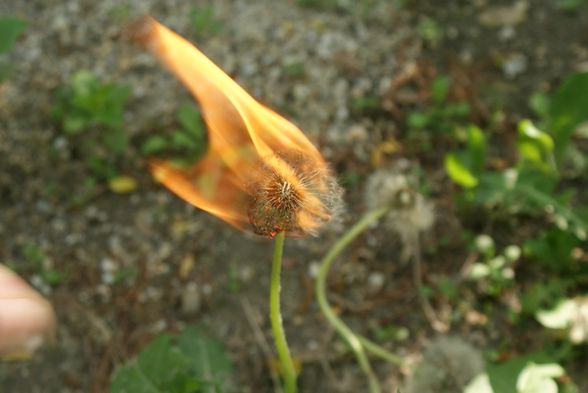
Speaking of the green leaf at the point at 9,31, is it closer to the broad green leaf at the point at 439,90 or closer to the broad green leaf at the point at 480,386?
the broad green leaf at the point at 439,90

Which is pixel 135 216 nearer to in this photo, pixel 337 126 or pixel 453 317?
pixel 337 126

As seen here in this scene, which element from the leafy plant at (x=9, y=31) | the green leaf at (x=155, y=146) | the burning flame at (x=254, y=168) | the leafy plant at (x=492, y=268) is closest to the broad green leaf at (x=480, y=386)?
the leafy plant at (x=492, y=268)

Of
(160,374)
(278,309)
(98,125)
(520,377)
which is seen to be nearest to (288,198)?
(278,309)

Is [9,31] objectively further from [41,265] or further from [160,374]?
[160,374]

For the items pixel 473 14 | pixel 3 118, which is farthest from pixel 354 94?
pixel 3 118

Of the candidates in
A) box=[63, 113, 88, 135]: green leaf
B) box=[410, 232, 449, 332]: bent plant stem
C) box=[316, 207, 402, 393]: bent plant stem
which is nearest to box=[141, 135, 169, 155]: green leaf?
box=[63, 113, 88, 135]: green leaf
